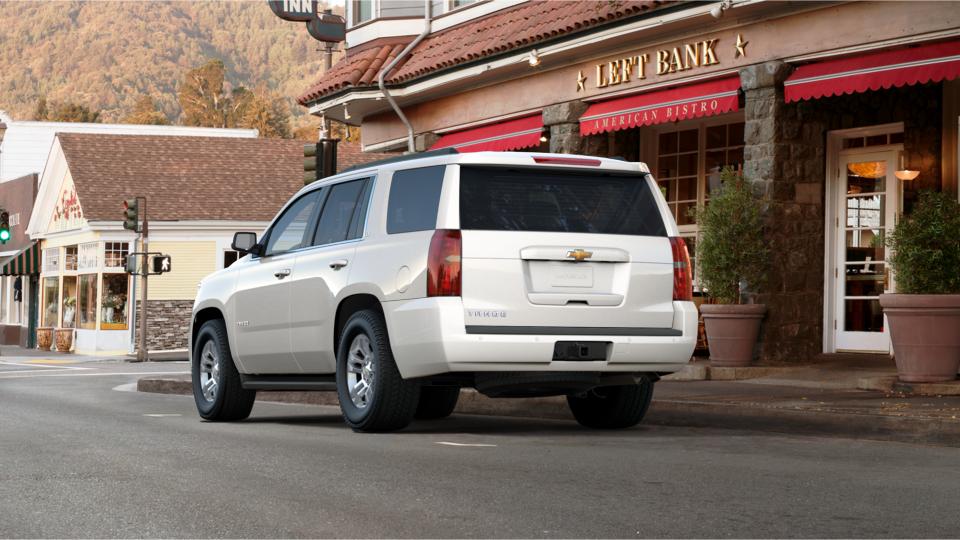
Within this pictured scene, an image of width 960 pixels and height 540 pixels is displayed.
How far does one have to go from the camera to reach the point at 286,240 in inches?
480

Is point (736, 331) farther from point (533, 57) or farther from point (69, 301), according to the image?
point (69, 301)

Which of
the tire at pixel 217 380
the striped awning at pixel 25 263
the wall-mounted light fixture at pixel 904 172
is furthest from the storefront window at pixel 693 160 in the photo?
the striped awning at pixel 25 263

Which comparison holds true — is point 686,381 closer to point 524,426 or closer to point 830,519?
point 524,426

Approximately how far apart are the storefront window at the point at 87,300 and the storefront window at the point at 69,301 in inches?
21.8

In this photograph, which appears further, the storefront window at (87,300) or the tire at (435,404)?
the storefront window at (87,300)

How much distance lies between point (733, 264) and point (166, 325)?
30.8m

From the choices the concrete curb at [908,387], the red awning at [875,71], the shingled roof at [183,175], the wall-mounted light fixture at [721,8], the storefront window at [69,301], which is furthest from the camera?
the storefront window at [69,301]

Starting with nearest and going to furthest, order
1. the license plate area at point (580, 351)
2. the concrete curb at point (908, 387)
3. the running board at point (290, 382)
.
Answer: the license plate area at point (580, 351) < the running board at point (290, 382) < the concrete curb at point (908, 387)

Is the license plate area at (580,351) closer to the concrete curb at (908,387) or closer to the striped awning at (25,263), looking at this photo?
the concrete curb at (908,387)

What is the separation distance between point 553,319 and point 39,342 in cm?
4227

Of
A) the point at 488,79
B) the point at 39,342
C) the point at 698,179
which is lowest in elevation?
the point at 39,342

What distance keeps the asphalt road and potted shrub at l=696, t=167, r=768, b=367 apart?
470cm

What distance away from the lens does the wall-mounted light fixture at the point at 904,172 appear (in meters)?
16.9

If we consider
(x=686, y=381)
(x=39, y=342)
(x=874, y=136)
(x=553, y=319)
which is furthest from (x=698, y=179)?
(x=39, y=342)
